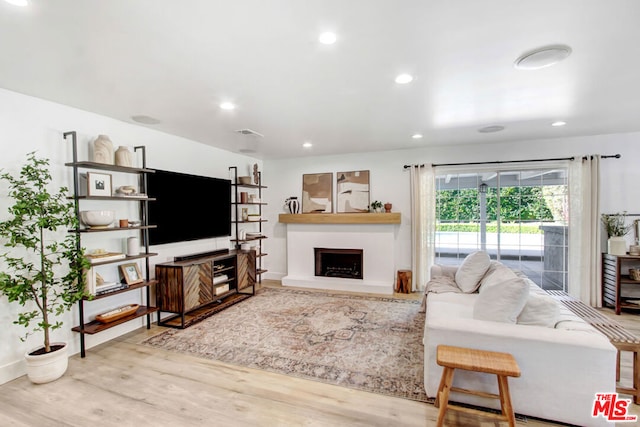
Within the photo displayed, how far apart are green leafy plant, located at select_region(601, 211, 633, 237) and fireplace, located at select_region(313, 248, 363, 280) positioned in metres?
3.60

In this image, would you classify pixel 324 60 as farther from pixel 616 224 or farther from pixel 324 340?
pixel 616 224

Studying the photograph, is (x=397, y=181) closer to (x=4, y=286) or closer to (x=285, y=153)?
(x=285, y=153)

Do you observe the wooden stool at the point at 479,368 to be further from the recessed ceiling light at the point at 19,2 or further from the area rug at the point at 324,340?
the recessed ceiling light at the point at 19,2

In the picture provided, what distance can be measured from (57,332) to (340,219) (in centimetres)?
396

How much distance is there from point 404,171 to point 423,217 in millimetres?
888

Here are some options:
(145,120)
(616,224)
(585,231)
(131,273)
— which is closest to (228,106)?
(145,120)

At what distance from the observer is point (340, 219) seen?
5.29 metres

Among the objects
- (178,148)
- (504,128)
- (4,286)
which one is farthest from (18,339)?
(504,128)

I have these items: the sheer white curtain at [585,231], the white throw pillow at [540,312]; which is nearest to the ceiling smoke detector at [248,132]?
the white throw pillow at [540,312]

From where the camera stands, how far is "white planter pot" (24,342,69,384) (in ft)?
7.80

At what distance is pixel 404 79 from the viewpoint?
7.66ft

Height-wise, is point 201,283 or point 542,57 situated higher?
point 542,57

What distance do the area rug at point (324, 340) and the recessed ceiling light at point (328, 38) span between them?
2.53 meters

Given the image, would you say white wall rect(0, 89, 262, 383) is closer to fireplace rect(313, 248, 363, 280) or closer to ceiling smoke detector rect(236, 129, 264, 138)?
ceiling smoke detector rect(236, 129, 264, 138)
